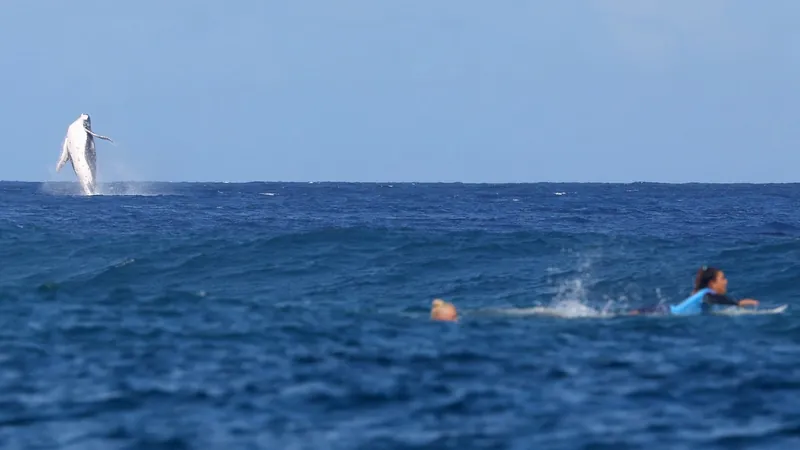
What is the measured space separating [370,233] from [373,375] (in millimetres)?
18039

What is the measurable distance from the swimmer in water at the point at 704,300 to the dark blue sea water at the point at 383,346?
563mm

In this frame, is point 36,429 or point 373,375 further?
point 373,375

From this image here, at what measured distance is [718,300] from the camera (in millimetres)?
16938

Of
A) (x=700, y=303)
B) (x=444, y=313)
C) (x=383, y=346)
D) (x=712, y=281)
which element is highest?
(x=712, y=281)

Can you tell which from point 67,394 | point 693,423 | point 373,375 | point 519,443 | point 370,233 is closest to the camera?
point 519,443

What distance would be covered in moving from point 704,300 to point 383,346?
581 cm

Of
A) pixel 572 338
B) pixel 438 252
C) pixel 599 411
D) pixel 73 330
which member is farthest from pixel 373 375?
pixel 438 252

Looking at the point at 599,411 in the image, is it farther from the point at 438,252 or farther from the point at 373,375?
the point at 438,252

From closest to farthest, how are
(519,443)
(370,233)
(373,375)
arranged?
1. (519,443)
2. (373,375)
3. (370,233)

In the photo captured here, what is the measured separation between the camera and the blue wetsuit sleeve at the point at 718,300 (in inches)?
664

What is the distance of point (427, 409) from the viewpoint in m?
10.6
